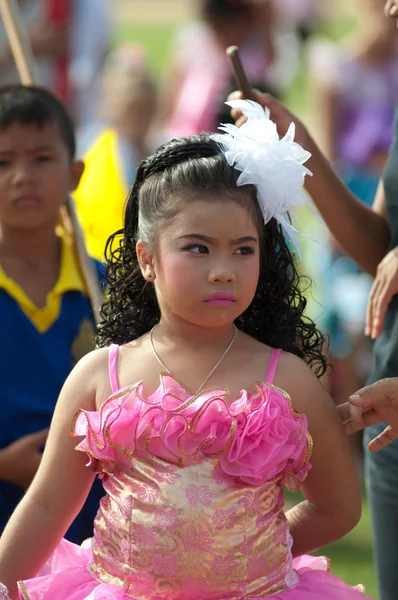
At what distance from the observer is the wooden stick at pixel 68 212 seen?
3848 mm

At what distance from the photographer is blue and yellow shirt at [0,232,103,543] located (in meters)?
3.70

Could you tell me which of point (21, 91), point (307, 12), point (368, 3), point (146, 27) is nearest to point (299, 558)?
point (21, 91)

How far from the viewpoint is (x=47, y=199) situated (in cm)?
382

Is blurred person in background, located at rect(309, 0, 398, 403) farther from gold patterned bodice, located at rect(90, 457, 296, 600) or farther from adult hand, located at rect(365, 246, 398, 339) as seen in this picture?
gold patterned bodice, located at rect(90, 457, 296, 600)

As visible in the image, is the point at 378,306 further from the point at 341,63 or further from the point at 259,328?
the point at 341,63

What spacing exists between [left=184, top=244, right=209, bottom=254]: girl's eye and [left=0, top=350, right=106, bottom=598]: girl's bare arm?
36 cm

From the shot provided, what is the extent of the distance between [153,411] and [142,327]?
0.37 meters

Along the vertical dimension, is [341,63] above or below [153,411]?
above

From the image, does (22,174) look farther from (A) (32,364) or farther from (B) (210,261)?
(B) (210,261)

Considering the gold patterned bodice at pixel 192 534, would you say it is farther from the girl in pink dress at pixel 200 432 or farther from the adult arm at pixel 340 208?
the adult arm at pixel 340 208

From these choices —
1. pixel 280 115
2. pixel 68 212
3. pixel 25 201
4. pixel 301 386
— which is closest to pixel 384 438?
pixel 301 386

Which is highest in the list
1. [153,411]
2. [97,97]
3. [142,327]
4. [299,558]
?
[97,97]

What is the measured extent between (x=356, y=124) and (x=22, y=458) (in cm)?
452

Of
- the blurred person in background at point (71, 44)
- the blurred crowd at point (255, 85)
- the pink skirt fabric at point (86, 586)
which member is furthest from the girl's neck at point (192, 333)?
the blurred person in background at point (71, 44)
